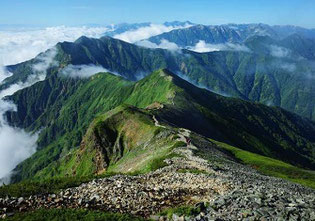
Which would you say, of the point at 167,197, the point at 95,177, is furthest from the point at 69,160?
the point at 167,197

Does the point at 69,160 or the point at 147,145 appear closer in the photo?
the point at 147,145

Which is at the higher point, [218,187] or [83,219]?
[83,219]

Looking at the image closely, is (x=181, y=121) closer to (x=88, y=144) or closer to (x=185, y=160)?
(x=88, y=144)

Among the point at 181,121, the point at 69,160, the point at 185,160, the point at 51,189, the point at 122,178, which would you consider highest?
the point at 51,189

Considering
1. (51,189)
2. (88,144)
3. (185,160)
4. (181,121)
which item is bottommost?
(88,144)

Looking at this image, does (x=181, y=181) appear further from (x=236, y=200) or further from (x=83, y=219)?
(x=83, y=219)

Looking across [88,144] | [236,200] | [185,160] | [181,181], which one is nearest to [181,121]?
[88,144]

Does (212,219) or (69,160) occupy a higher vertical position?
(212,219)

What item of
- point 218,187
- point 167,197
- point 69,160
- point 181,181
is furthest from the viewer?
point 69,160

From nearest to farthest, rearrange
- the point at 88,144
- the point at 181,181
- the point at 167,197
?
the point at 167,197 → the point at 181,181 → the point at 88,144
